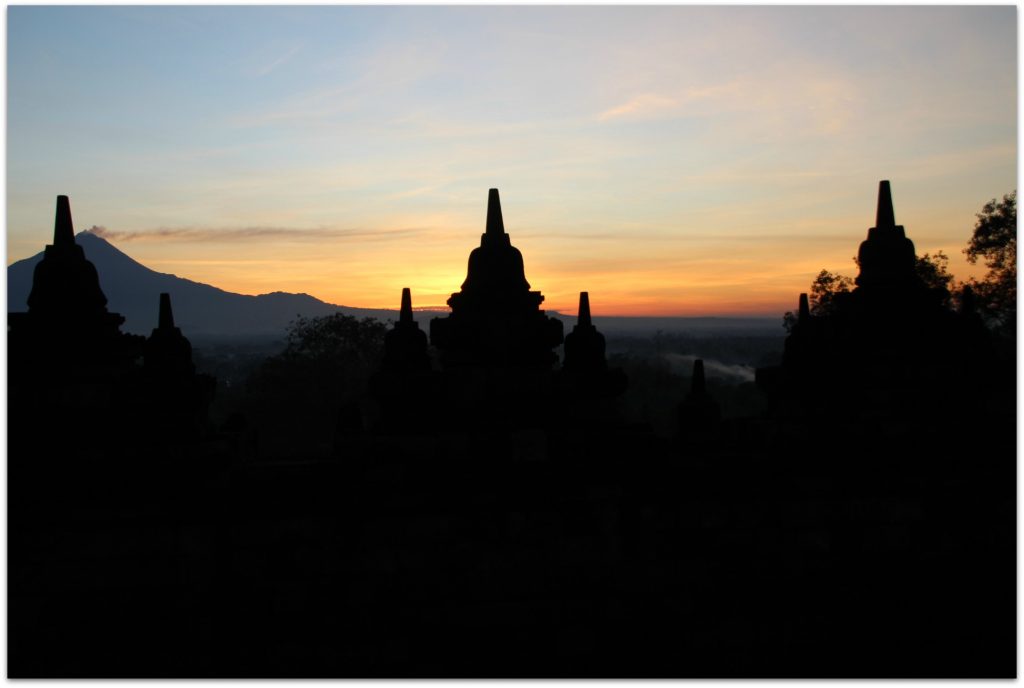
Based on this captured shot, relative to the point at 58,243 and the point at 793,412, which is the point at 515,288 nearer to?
the point at 793,412

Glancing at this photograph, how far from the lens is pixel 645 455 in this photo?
770 cm

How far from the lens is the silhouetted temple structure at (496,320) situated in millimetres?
7570

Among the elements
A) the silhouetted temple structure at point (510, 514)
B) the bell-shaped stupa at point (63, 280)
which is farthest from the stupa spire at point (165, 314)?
the bell-shaped stupa at point (63, 280)

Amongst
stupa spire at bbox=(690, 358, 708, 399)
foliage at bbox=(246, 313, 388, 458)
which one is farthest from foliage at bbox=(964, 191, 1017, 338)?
foliage at bbox=(246, 313, 388, 458)

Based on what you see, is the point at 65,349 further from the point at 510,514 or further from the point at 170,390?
the point at 510,514

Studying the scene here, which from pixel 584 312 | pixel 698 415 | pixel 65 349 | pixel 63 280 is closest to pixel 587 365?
pixel 584 312

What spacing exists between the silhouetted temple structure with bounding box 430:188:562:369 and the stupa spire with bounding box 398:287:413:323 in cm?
41

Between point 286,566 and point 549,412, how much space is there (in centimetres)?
279

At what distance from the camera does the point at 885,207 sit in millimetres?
8320

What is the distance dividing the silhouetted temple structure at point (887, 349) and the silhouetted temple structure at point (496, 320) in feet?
9.22

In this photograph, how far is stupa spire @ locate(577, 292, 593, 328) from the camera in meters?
9.12

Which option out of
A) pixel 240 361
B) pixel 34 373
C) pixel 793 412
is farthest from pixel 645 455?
pixel 240 361

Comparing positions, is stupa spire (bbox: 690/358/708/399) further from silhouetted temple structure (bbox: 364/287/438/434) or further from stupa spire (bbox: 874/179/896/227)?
silhouetted temple structure (bbox: 364/287/438/434)

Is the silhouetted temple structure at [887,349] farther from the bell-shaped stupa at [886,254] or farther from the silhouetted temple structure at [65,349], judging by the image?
the silhouetted temple structure at [65,349]
